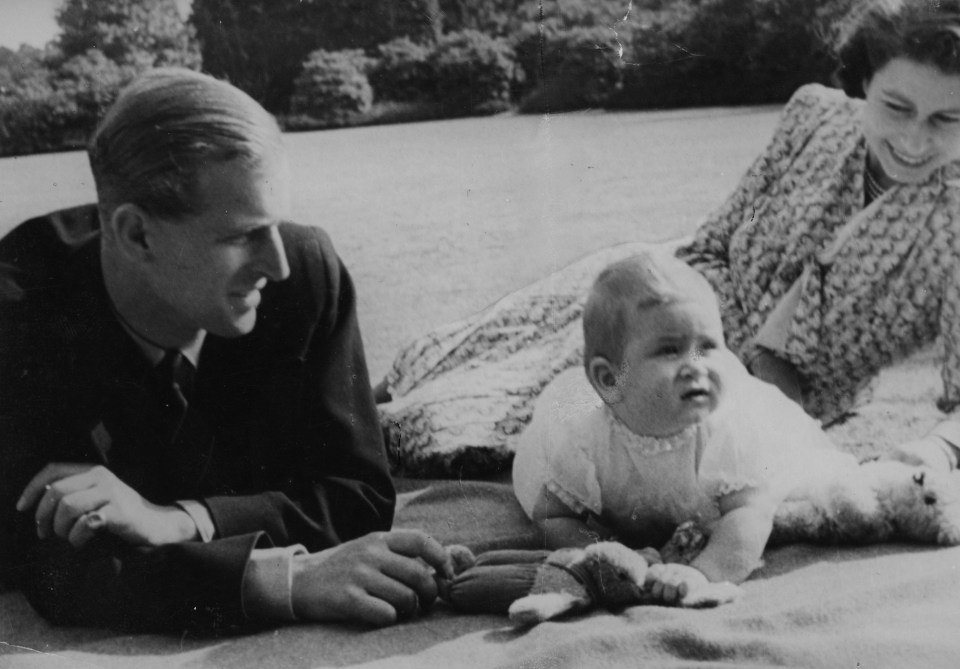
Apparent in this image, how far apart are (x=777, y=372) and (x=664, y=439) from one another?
0.52m

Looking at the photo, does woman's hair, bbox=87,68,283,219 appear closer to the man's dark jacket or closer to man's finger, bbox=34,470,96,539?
the man's dark jacket

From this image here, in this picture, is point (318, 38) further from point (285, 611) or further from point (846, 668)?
point (846, 668)

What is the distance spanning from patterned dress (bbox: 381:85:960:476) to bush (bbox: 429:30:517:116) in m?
0.48

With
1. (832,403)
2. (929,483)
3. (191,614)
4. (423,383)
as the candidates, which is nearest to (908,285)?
(832,403)

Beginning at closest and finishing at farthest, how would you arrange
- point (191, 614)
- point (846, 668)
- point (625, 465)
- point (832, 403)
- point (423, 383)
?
1. point (846, 668)
2. point (191, 614)
3. point (625, 465)
4. point (832, 403)
5. point (423, 383)

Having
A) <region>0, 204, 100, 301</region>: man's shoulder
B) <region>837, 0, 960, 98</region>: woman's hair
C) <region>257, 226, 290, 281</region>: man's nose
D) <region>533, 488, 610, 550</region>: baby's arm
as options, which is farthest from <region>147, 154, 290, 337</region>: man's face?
<region>837, 0, 960, 98</region>: woman's hair

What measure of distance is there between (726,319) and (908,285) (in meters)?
0.39

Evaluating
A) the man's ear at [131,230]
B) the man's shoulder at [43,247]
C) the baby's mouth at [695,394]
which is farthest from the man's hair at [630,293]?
the man's shoulder at [43,247]

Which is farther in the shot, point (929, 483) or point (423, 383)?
point (423, 383)

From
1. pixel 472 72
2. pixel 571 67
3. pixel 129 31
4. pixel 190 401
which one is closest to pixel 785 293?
pixel 571 67

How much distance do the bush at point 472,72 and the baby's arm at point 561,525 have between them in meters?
0.79

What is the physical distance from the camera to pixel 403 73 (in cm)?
250

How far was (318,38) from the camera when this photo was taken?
2418mm

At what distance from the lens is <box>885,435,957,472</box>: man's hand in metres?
2.38
